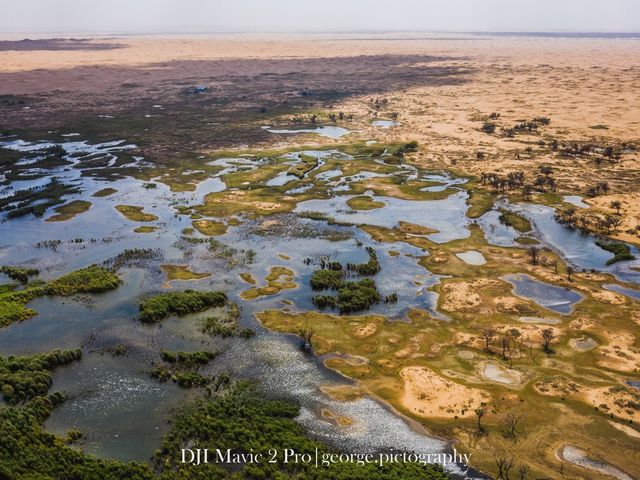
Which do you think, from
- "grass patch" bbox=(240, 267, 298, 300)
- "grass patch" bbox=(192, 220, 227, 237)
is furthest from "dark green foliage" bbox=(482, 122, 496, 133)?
"grass patch" bbox=(240, 267, 298, 300)

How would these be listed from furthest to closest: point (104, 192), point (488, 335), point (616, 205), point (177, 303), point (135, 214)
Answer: point (104, 192) → point (135, 214) → point (616, 205) → point (177, 303) → point (488, 335)

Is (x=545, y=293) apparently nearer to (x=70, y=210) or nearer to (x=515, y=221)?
(x=515, y=221)

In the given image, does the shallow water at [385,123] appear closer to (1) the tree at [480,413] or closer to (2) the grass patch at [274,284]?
(2) the grass patch at [274,284]

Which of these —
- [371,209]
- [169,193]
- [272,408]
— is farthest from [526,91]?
[272,408]

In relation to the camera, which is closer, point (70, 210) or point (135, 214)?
point (135, 214)

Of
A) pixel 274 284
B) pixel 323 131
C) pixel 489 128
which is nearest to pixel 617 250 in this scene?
pixel 274 284

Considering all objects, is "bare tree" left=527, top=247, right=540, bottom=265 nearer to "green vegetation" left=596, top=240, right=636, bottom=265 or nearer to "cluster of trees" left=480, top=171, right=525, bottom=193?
"green vegetation" left=596, top=240, right=636, bottom=265
